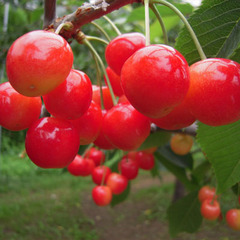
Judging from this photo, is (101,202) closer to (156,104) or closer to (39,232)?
(156,104)

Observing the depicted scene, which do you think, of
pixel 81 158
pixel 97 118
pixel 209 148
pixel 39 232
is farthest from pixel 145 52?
pixel 39 232

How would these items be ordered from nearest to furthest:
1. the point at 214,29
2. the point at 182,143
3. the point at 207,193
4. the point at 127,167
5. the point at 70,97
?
1. the point at 70,97
2. the point at 214,29
3. the point at 182,143
4. the point at 207,193
5. the point at 127,167

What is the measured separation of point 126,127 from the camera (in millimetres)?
701

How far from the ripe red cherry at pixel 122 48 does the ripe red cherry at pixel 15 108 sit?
0.23 metres

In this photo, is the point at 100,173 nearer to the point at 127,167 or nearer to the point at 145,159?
the point at 127,167

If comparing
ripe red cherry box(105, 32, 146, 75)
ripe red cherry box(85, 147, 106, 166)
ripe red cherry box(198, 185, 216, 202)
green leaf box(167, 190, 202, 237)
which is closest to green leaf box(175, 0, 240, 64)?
ripe red cherry box(105, 32, 146, 75)

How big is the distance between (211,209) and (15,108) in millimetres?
1385

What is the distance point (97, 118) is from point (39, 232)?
13.5 ft

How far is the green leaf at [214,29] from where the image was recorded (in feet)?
2.32

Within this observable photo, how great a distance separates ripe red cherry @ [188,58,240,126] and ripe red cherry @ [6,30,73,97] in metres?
0.26

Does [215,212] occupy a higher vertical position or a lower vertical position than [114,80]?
lower

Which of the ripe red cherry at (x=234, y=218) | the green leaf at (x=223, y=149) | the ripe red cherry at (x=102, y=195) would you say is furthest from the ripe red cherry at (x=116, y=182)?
the green leaf at (x=223, y=149)

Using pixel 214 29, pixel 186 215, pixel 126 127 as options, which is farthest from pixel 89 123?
pixel 186 215

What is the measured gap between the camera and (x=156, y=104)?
0.53 metres
